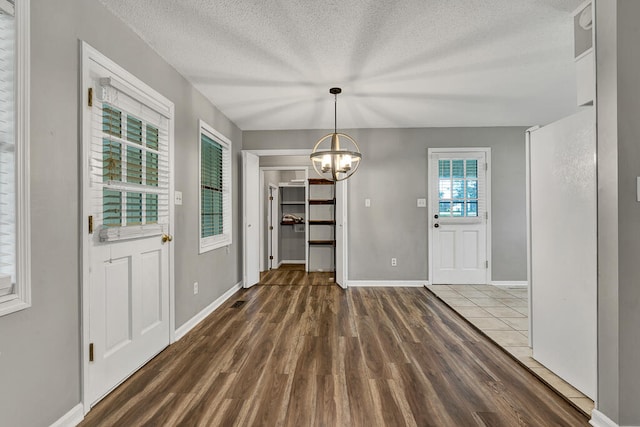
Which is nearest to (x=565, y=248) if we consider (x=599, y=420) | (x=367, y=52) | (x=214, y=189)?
(x=599, y=420)

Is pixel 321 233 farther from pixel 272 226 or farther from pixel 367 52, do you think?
pixel 367 52

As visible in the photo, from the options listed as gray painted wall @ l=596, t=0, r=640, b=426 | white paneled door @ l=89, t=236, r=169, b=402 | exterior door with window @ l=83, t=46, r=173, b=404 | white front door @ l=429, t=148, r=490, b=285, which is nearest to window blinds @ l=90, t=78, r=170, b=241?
exterior door with window @ l=83, t=46, r=173, b=404

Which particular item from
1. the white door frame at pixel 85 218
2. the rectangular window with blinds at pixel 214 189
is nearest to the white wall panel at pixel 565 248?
the white door frame at pixel 85 218

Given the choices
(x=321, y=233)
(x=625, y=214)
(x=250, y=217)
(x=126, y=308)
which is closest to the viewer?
(x=625, y=214)

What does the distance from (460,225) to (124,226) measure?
434 cm

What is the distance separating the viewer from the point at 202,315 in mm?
3250

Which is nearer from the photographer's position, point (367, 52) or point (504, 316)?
point (367, 52)

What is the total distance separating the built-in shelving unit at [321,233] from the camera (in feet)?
19.5

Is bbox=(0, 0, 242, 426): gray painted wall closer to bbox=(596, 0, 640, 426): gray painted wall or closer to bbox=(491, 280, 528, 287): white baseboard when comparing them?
bbox=(596, 0, 640, 426): gray painted wall

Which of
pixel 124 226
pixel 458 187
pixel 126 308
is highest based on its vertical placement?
pixel 458 187

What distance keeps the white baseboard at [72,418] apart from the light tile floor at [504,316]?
273 cm

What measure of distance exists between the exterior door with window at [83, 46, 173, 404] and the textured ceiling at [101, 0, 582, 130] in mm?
588

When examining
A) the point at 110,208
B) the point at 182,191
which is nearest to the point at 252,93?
the point at 182,191

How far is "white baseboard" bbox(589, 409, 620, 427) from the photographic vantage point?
1508 mm
